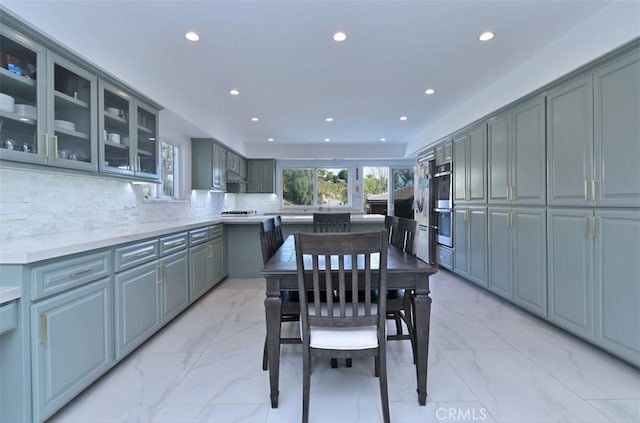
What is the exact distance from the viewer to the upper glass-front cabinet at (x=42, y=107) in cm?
173

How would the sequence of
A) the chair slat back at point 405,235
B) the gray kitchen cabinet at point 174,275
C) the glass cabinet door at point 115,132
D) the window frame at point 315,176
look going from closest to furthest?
1. the chair slat back at point 405,235
2. the glass cabinet door at point 115,132
3. the gray kitchen cabinet at point 174,275
4. the window frame at point 315,176

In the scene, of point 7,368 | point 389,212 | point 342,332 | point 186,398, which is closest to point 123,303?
point 7,368

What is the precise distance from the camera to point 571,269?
2447 millimetres

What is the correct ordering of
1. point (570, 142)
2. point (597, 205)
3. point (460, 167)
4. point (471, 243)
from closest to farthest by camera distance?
point (597, 205)
point (570, 142)
point (471, 243)
point (460, 167)

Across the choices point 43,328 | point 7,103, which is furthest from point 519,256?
point 7,103

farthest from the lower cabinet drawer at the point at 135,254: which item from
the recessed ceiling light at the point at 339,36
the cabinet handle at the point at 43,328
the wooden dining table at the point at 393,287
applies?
the recessed ceiling light at the point at 339,36

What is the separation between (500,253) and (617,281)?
50.6 inches

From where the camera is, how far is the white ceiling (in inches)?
79.7

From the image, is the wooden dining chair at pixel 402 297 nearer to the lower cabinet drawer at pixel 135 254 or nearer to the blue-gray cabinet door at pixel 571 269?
the blue-gray cabinet door at pixel 571 269

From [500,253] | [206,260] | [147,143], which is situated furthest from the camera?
[206,260]

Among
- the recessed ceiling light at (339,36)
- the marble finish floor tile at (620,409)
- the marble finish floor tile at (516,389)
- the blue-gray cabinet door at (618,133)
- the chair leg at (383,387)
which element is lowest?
the marble finish floor tile at (620,409)

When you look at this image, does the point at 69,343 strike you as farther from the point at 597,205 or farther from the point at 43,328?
the point at 597,205

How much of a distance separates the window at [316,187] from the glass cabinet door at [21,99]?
5623 millimetres

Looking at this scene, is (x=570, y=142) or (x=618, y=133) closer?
(x=618, y=133)
